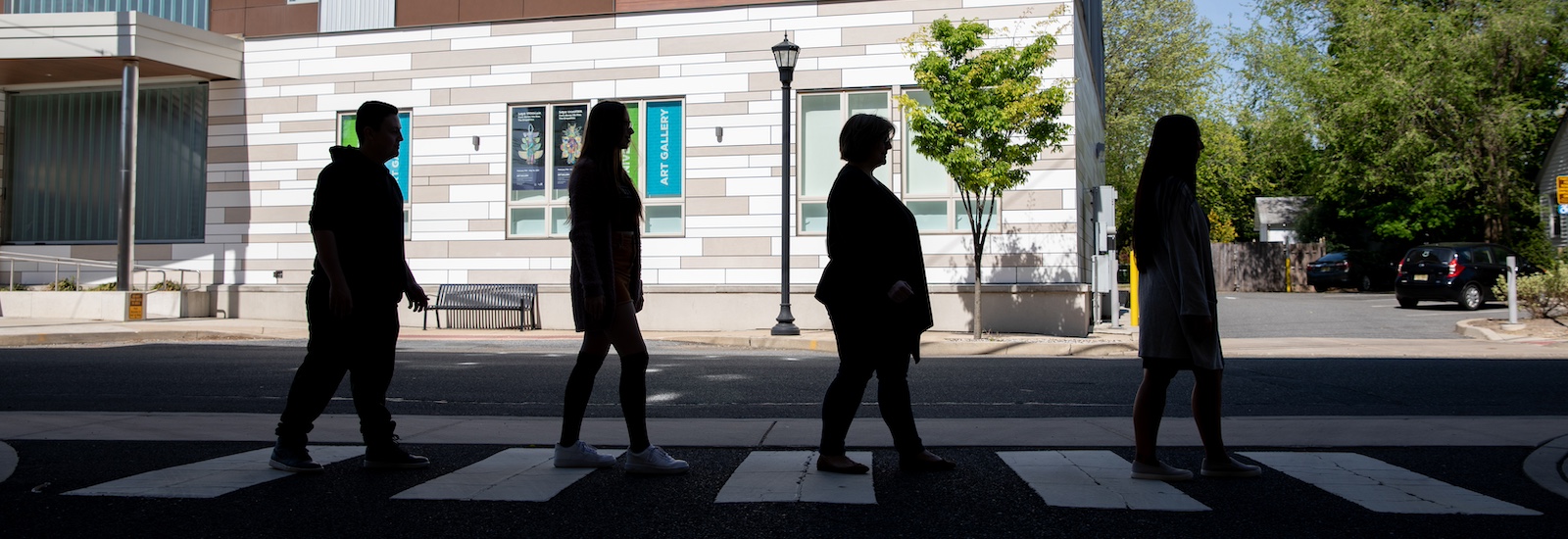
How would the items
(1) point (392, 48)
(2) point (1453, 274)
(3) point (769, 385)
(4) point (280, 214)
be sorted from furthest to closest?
(2) point (1453, 274) → (4) point (280, 214) → (1) point (392, 48) → (3) point (769, 385)

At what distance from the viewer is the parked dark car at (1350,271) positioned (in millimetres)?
38406

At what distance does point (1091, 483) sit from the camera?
4.56m

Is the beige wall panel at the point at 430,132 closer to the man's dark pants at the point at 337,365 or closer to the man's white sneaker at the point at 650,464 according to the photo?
the man's dark pants at the point at 337,365

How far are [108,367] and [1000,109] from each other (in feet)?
33.4

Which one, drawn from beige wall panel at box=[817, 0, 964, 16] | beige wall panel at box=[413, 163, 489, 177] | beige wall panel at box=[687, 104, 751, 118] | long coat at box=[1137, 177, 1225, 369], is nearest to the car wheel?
beige wall panel at box=[817, 0, 964, 16]

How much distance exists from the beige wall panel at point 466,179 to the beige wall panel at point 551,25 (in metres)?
2.43

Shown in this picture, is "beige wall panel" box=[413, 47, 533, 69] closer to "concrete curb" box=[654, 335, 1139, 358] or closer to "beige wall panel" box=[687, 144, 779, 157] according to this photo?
"beige wall panel" box=[687, 144, 779, 157]

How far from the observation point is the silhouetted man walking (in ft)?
15.5

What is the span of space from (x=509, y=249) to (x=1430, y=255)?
1947cm

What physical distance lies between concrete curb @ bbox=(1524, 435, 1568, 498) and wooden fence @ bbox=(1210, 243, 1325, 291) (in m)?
39.3

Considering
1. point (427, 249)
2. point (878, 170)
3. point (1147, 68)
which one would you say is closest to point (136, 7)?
point (427, 249)

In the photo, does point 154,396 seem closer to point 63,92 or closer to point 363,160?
point 363,160

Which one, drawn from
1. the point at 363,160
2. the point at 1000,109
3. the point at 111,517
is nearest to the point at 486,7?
the point at 1000,109

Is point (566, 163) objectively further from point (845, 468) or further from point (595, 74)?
point (845, 468)
